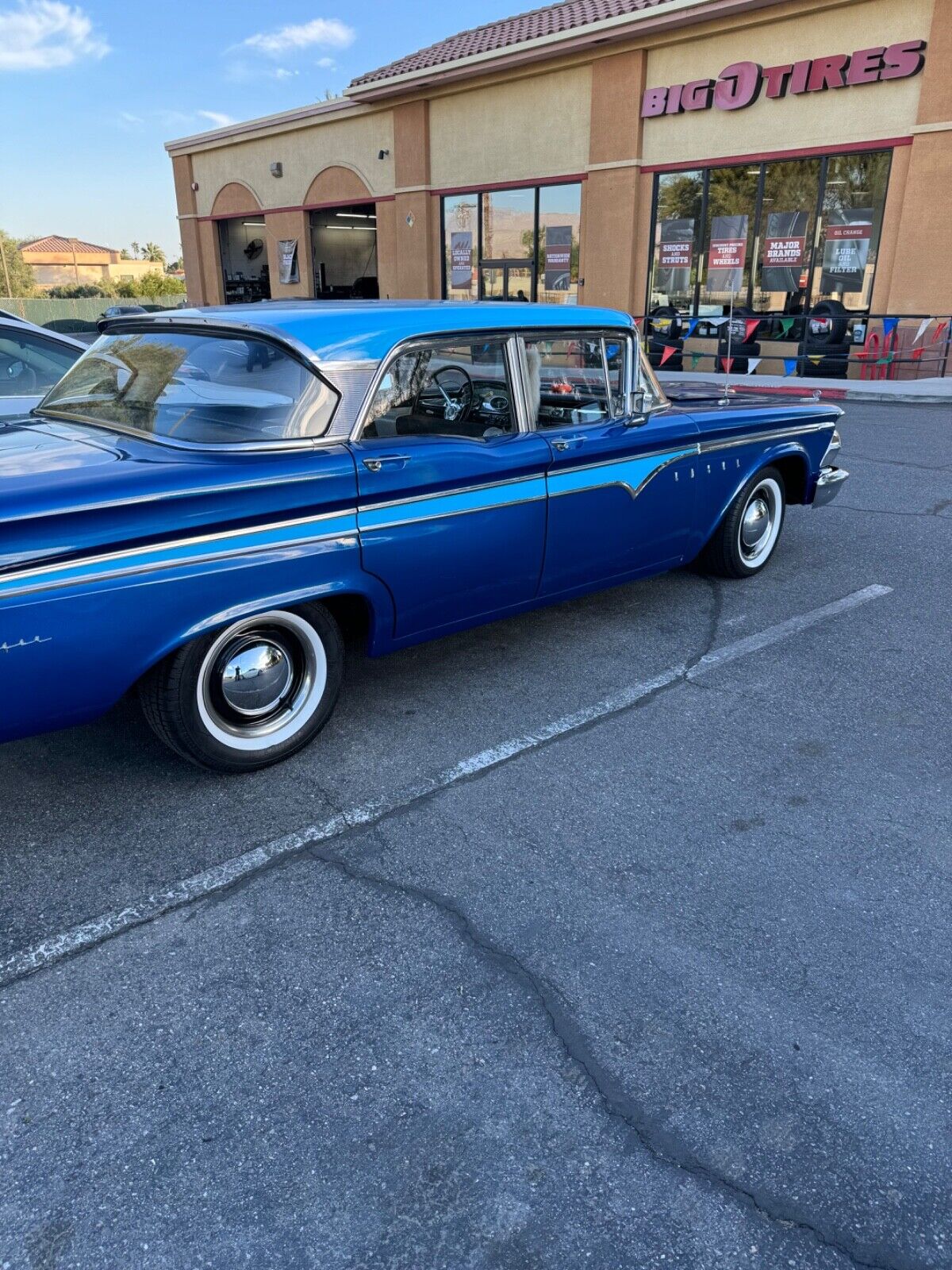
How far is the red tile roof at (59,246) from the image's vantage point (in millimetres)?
110438

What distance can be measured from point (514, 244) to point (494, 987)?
69.6 feet

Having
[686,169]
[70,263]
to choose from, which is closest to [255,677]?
[686,169]

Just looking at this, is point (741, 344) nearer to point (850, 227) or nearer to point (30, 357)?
point (850, 227)

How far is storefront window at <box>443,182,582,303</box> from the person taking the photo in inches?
787

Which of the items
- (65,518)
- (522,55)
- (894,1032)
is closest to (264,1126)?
(894,1032)

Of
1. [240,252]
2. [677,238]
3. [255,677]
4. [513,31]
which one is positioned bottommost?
[255,677]

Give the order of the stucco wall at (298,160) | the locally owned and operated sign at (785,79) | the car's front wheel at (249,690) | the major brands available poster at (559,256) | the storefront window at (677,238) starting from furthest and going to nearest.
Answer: the stucco wall at (298,160) < the major brands available poster at (559,256) < the storefront window at (677,238) < the locally owned and operated sign at (785,79) < the car's front wheel at (249,690)

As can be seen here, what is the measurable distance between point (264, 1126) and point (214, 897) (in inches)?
33.0

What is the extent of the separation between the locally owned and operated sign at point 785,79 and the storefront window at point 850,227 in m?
1.20

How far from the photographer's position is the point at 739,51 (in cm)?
1642

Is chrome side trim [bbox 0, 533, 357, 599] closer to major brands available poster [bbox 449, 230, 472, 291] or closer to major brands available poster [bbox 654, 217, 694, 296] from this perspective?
major brands available poster [bbox 654, 217, 694, 296]

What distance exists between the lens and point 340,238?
27.2m

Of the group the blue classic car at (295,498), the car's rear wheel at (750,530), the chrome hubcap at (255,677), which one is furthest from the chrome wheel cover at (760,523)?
the chrome hubcap at (255,677)

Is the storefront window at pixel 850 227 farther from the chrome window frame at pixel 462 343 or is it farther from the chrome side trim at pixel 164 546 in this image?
the chrome side trim at pixel 164 546
